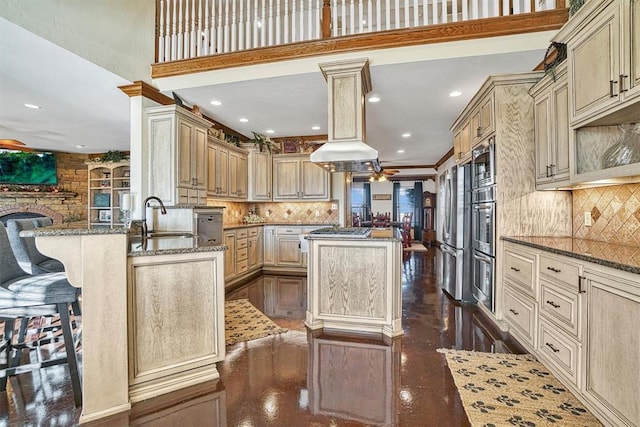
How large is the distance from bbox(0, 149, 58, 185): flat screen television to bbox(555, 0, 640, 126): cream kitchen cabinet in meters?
9.41

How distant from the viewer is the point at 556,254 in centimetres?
210

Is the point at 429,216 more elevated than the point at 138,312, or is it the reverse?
the point at 429,216

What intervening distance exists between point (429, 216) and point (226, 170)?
820 centimetres

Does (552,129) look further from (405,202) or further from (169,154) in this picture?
(405,202)

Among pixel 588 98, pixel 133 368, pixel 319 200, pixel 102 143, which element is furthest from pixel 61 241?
pixel 102 143

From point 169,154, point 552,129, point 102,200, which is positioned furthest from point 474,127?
point 102,200

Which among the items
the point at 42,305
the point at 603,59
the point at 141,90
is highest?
the point at 141,90

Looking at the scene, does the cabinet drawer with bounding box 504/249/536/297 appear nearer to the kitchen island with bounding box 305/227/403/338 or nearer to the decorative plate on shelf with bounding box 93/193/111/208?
the kitchen island with bounding box 305/227/403/338

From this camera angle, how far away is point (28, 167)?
700 cm

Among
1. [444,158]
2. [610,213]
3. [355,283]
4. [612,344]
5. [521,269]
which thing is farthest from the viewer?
[444,158]

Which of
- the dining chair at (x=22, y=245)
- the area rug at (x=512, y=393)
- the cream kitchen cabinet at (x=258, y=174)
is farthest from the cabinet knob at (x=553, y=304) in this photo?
the cream kitchen cabinet at (x=258, y=174)

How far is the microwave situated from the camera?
3.10 metres

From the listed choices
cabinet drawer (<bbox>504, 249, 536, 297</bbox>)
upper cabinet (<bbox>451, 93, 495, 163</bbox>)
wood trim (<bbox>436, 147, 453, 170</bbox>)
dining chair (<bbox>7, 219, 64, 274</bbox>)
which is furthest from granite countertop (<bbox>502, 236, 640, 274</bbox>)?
wood trim (<bbox>436, 147, 453, 170</bbox>)

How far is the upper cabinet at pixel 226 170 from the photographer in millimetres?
4805
